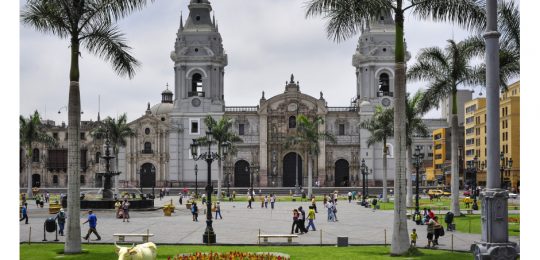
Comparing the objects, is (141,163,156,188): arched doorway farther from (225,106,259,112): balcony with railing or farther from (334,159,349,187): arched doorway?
(334,159,349,187): arched doorway

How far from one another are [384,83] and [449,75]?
53.4 m

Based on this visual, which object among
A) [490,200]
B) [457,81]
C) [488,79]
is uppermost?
[457,81]

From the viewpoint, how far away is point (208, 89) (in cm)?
9081

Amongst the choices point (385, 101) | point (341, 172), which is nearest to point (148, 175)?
point (341, 172)

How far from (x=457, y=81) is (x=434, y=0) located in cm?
1776

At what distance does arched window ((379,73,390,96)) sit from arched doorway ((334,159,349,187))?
418 inches

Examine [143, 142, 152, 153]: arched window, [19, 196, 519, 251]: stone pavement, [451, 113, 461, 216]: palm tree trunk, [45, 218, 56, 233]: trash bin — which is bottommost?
[19, 196, 519, 251]: stone pavement

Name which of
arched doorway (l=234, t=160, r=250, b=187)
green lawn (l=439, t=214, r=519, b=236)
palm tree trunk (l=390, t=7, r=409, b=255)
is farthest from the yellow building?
palm tree trunk (l=390, t=7, r=409, b=255)

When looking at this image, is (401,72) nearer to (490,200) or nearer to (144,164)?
(490,200)

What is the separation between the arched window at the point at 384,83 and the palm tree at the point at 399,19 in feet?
228

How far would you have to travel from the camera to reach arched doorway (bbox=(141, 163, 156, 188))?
297ft

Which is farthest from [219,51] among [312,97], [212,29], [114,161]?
[114,161]

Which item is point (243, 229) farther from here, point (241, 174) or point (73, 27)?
point (241, 174)

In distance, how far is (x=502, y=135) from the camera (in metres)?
84.1
